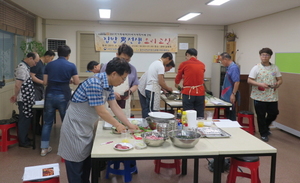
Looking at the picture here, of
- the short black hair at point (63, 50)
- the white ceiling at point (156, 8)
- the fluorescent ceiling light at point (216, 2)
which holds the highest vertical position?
the white ceiling at point (156, 8)

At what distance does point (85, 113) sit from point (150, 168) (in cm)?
164

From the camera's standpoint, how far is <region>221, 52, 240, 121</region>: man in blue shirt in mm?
4418

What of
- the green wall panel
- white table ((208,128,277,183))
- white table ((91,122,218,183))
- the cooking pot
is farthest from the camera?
the green wall panel

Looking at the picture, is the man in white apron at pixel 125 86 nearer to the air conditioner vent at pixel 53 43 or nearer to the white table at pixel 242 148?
the white table at pixel 242 148

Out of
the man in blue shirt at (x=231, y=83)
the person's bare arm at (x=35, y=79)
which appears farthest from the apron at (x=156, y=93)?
the person's bare arm at (x=35, y=79)

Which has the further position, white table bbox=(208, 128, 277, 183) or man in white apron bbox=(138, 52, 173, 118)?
man in white apron bbox=(138, 52, 173, 118)

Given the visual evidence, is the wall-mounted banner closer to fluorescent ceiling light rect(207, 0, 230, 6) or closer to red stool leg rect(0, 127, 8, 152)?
fluorescent ceiling light rect(207, 0, 230, 6)

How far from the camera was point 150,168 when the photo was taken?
3.35 meters

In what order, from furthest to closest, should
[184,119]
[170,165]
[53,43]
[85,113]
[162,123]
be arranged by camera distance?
1. [53,43]
2. [170,165]
3. [184,119]
4. [162,123]
5. [85,113]

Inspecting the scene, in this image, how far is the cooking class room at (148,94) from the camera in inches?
79.7

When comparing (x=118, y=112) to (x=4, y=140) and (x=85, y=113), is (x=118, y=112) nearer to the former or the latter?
(x=85, y=113)

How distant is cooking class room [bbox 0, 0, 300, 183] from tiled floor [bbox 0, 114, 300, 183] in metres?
0.02

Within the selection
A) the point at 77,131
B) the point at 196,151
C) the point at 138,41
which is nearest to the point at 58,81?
the point at 77,131

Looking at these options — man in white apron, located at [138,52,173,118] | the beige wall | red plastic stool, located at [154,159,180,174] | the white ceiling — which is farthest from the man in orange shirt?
the beige wall
